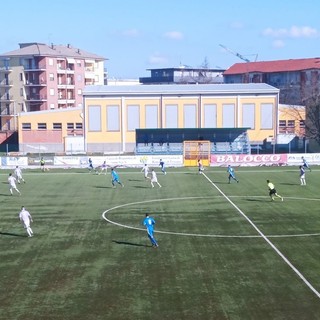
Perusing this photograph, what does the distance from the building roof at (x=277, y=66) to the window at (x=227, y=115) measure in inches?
2645

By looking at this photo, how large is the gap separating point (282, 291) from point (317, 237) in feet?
29.9

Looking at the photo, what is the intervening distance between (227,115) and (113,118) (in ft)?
57.4

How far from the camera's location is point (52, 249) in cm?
2622

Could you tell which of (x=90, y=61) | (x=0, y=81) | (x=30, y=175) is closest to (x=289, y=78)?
(x=90, y=61)

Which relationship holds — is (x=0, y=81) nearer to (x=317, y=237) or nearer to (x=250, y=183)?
(x=250, y=183)

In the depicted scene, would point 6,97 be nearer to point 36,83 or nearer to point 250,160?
point 36,83

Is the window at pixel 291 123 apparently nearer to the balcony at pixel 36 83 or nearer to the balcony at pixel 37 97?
the balcony at pixel 37 97

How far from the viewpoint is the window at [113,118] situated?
8506 centimetres

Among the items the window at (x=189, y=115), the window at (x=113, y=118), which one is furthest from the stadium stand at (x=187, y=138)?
the window at (x=113, y=118)

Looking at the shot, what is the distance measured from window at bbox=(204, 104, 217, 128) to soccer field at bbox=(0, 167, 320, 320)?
40864 mm

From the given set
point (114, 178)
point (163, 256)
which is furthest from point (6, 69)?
point (163, 256)

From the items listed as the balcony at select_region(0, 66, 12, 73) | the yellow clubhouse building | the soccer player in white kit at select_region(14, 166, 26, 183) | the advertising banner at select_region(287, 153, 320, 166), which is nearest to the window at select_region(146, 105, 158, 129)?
the yellow clubhouse building

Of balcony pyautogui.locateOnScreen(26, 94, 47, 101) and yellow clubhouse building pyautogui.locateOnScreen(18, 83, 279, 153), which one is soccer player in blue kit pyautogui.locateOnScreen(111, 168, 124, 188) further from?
balcony pyautogui.locateOnScreen(26, 94, 47, 101)

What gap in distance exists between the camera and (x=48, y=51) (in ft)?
400
